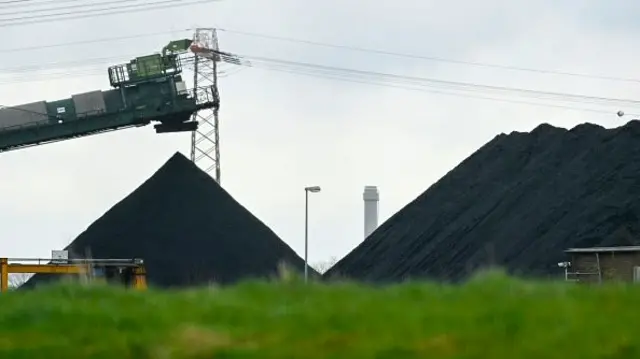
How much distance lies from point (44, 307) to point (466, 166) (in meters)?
42.0

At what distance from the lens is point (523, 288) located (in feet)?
36.2

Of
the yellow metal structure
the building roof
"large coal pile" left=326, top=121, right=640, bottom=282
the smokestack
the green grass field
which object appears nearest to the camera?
the green grass field

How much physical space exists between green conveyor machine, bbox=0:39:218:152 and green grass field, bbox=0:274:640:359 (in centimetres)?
3084

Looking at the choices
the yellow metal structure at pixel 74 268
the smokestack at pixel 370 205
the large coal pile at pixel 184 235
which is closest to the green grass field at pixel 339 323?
the yellow metal structure at pixel 74 268

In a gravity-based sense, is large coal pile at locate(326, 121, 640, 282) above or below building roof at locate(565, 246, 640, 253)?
above

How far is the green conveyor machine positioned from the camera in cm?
4216

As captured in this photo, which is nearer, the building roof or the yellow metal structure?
the yellow metal structure

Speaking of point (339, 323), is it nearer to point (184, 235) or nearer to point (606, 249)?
point (606, 249)

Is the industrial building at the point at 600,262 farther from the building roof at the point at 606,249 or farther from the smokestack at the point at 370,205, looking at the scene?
the smokestack at the point at 370,205

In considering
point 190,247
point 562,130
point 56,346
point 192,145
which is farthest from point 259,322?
point 192,145

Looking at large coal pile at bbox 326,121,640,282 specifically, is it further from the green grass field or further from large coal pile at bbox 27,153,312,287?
the green grass field

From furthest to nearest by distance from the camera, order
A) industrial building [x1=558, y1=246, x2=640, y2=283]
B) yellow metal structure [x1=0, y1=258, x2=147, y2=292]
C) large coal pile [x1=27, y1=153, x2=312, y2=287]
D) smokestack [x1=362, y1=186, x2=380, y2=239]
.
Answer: smokestack [x1=362, y1=186, x2=380, y2=239], large coal pile [x1=27, y1=153, x2=312, y2=287], industrial building [x1=558, y1=246, x2=640, y2=283], yellow metal structure [x1=0, y1=258, x2=147, y2=292]

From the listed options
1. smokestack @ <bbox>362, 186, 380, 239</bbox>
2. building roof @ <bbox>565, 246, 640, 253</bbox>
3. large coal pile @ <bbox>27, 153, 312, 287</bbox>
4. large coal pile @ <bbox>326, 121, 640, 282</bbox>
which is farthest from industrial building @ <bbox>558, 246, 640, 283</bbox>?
smokestack @ <bbox>362, 186, 380, 239</bbox>

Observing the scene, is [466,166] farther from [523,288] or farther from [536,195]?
[523,288]
